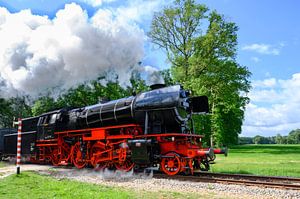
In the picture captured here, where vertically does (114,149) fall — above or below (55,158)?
above

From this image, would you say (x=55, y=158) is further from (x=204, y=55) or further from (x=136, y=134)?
(x=204, y=55)

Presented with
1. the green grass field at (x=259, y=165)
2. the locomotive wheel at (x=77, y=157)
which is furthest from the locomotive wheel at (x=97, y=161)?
the green grass field at (x=259, y=165)

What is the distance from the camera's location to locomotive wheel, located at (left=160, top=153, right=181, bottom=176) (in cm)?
1208

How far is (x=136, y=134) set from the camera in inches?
534

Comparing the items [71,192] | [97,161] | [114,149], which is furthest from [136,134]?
[71,192]

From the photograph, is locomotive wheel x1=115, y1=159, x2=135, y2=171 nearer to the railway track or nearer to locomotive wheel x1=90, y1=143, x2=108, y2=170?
locomotive wheel x1=90, y1=143, x2=108, y2=170

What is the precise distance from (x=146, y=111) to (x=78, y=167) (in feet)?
17.2

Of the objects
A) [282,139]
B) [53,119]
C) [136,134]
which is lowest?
[282,139]

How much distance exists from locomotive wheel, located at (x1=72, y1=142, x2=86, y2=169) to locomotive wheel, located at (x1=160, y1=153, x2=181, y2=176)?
4800 mm

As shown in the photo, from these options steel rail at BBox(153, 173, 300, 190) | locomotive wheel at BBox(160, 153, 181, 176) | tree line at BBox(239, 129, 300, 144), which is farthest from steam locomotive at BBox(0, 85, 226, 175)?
tree line at BBox(239, 129, 300, 144)

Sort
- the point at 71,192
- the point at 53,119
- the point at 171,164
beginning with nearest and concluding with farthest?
1. the point at 71,192
2. the point at 171,164
3. the point at 53,119

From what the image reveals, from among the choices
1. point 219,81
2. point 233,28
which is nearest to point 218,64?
point 219,81

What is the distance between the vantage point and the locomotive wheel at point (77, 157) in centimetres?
1575

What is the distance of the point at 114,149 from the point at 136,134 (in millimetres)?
1332
